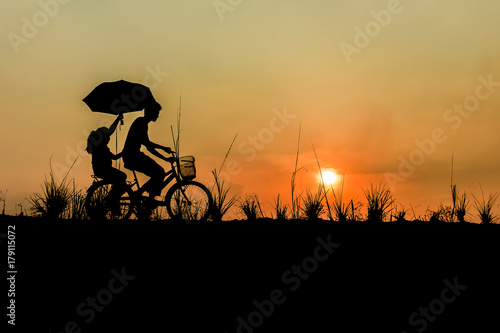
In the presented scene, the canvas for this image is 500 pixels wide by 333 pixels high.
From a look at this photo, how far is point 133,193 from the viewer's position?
29.3 feet

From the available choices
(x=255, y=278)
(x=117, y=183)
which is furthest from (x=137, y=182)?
(x=255, y=278)

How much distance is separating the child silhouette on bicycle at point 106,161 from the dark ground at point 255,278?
1.45 meters

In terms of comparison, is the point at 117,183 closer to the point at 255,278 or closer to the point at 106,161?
the point at 106,161

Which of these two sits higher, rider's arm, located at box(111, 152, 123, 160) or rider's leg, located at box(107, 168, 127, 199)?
rider's arm, located at box(111, 152, 123, 160)

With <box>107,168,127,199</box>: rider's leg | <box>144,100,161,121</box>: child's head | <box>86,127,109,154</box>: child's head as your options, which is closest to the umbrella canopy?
<box>144,100,161,121</box>: child's head

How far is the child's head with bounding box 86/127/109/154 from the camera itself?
8.39 meters

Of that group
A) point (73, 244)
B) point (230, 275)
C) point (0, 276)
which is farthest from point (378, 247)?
point (0, 276)

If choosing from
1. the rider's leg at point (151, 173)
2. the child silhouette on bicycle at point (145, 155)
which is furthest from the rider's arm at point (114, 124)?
the rider's leg at point (151, 173)

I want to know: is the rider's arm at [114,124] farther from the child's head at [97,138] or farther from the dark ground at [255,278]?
the dark ground at [255,278]

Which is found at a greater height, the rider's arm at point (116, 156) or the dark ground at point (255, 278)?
the rider's arm at point (116, 156)

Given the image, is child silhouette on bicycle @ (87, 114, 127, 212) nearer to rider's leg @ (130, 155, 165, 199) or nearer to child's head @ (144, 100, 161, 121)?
rider's leg @ (130, 155, 165, 199)

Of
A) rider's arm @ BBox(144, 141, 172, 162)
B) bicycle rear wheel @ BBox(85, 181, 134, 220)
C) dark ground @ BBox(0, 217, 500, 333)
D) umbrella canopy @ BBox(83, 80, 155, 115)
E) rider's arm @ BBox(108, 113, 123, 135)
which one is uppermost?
umbrella canopy @ BBox(83, 80, 155, 115)

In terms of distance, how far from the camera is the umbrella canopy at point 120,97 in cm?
888

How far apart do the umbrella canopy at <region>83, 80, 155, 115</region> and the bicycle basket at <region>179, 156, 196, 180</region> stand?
1079 millimetres
